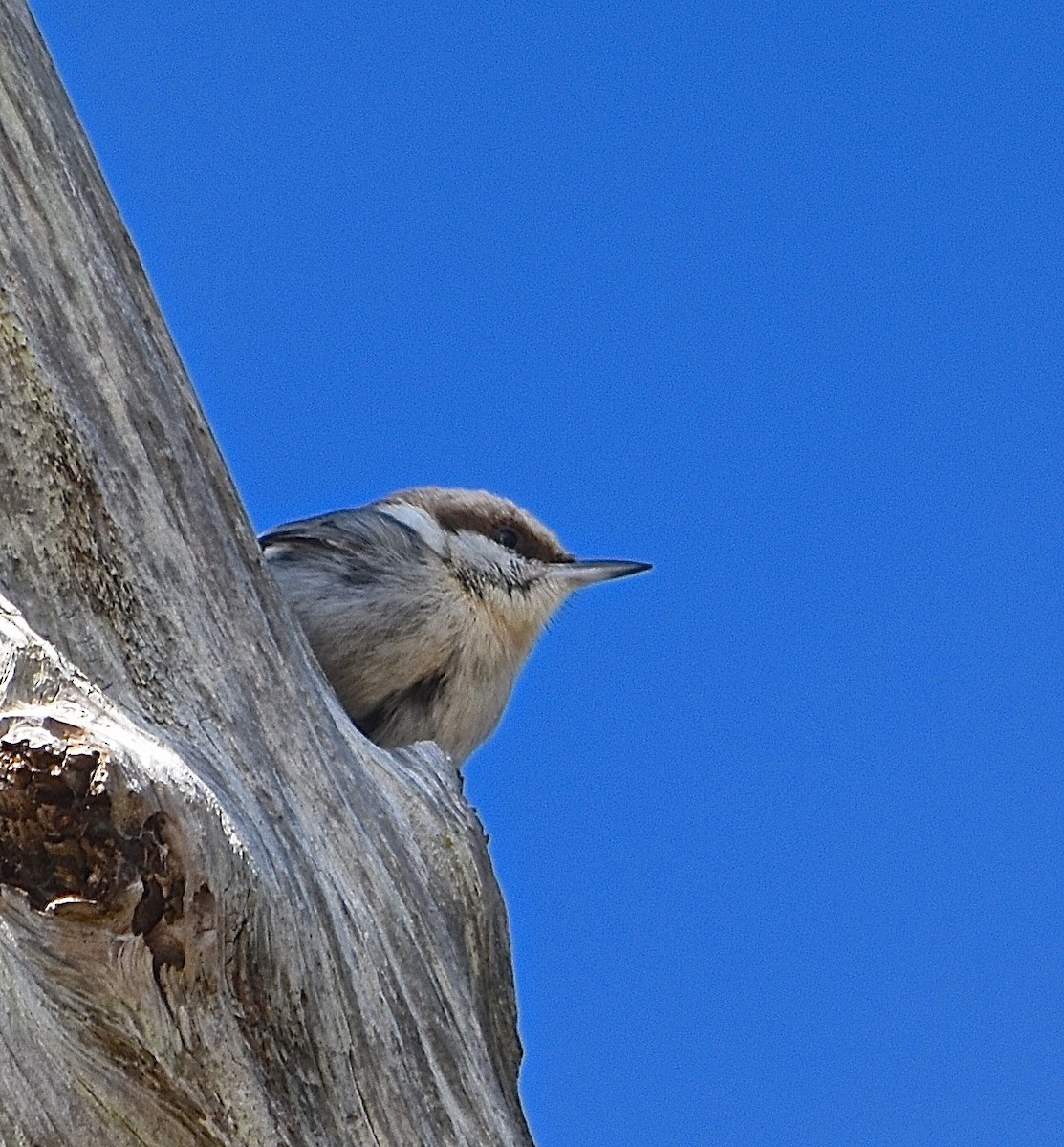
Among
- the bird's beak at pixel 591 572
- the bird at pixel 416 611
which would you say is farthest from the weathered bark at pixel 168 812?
the bird's beak at pixel 591 572

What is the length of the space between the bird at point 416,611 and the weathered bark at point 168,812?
0.82 metres

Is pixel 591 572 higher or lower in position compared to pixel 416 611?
higher

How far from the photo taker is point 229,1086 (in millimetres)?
2094

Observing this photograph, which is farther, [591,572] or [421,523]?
[591,572]

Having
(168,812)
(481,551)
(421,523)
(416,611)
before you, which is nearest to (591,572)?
(481,551)

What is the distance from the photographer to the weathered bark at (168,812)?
203cm

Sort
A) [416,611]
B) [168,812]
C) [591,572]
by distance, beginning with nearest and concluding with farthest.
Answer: [168,812] → [416,611] → [591,572]

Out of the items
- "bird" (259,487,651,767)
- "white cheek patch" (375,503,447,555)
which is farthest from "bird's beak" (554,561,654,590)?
"white cheek patch" (375,503,447,555)

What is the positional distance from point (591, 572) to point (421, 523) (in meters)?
0.50

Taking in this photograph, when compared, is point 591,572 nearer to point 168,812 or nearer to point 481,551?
point 481,551

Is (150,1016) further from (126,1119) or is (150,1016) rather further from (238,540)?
(238,540)

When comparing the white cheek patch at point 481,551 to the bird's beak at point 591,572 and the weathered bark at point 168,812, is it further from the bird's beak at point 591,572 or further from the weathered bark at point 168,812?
the weathered bark at point 168,812

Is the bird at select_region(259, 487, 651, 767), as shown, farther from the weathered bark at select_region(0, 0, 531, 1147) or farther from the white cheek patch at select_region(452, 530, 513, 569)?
the weathered bark at select_region(0, 0, 531, 1147)

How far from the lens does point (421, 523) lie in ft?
12.8
